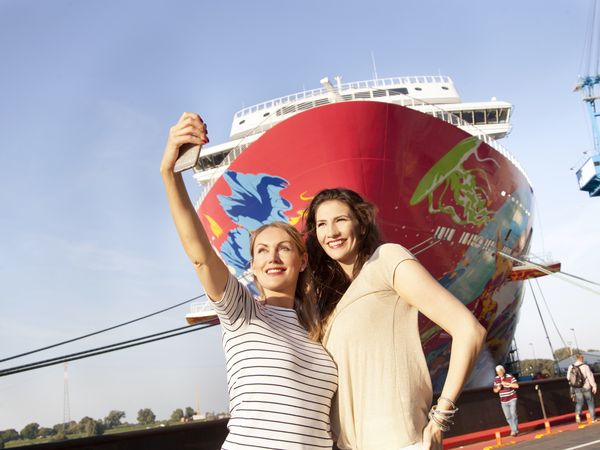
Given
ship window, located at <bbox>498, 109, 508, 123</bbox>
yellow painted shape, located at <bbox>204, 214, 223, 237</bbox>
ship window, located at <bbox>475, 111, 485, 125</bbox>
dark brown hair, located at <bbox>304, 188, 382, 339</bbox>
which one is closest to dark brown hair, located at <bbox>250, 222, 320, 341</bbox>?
dark brown hair, located at <bbox>304, 188, 382, 339</bbox>

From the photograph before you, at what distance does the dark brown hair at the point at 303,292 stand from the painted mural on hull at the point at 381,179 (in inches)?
262

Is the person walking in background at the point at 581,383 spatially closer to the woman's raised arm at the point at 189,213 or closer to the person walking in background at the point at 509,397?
the person walking in background at the point at 509,397

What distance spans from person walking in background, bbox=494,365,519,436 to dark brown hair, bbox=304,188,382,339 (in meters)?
7.24

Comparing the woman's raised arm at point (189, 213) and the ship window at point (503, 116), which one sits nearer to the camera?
the woman's raised arm at point (189, 213)

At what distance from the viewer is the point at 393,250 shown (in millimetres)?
1875

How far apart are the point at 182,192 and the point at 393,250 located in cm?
68

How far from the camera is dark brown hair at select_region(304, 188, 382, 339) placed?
2.14 meters

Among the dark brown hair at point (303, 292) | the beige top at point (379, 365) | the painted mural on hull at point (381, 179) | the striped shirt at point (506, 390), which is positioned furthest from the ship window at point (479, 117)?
the beige top at point (379, 365)

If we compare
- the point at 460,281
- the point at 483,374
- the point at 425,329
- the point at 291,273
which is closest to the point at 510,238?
the point at 460,281

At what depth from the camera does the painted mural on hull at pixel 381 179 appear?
891 centimetres

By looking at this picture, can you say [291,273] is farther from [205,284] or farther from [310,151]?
[310,151]

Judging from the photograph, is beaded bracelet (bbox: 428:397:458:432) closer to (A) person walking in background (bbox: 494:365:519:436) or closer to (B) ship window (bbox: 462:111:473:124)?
(A) person walking in background (bbox: 494:365:519:436)

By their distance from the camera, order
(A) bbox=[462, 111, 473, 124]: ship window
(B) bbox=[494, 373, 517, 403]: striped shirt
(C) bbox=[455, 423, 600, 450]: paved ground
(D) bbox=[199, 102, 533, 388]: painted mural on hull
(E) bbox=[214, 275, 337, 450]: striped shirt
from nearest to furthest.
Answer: (E) bbox=[214, 275, 337, 450]: striped shirt → (C) bbox=[455, 423, 600, 450]: paved ground → (B) bbox=[494, 373, 517, 403]: striped shirt → (D) bbox=[199, 102, 533, 388]: painted mural on hull → (A) bbox=[462, 111, 473, 124]: ship window

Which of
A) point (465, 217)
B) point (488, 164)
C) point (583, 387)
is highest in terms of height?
point (488, 164)
